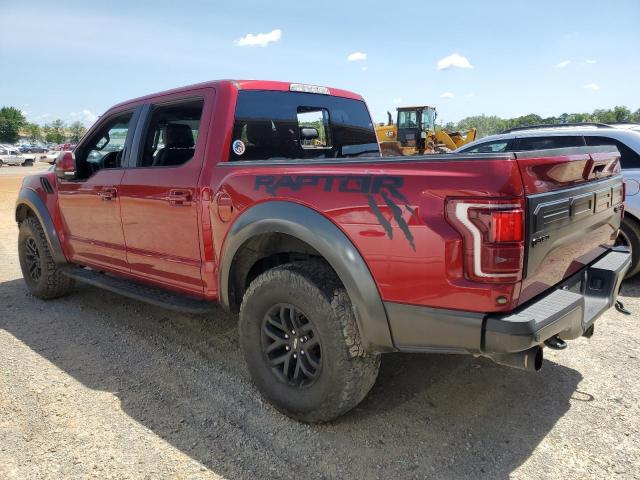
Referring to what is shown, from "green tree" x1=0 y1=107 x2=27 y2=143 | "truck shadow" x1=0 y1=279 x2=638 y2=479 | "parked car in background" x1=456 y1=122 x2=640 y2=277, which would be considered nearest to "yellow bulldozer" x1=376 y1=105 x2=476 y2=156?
"parked car in background" x1=456 y1=122 x2=640 y2=277

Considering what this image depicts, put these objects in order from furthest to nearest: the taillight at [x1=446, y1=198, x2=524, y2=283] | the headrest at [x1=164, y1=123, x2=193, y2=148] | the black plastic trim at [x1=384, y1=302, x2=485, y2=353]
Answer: the headrest at [x1=164, y1=123, x2=193, y2=148] < the black plastic trim at [x1=384, y1=302, x2=485, y2=353] < the taillight at [x1=446, y1=198, x2=524, y2=283]

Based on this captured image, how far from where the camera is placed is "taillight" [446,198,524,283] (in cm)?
196

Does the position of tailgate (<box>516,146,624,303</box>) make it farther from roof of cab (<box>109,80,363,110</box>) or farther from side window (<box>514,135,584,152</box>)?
side window (<box>514,135,584,152</box>)

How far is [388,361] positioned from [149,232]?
1.99 metres

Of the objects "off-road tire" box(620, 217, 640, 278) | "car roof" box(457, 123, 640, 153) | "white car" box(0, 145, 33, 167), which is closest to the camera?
"off-road tire" box(620, 217, 640, 278)

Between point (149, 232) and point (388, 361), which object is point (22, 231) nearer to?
point (149, 232)

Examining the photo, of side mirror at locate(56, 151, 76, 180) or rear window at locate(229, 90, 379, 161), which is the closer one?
rear window at locate(229, 90, 379, 161)

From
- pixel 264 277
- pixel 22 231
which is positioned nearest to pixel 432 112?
pixel 22 231

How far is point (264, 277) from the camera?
279 centimetres

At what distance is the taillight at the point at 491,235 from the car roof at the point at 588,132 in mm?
4270

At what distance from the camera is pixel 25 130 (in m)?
109

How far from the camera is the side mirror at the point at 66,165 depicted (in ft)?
13.8

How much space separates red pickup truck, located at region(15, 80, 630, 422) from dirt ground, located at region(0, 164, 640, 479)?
0.94 ft

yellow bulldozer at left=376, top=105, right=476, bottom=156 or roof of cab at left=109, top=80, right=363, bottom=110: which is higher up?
roof of cab at left=109, top=80, right=363, bottom=110
